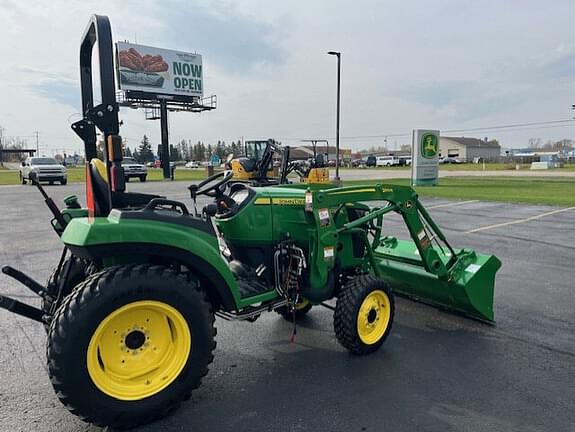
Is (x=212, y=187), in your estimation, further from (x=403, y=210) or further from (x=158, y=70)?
(x=158, y=70)

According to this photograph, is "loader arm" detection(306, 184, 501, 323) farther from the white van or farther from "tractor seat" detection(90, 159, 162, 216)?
the white van

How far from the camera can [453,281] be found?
435cm

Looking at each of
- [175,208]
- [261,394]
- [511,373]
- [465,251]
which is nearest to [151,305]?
[175,208]

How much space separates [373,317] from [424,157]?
19677mm

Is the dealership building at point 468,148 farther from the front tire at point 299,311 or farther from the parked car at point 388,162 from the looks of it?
the front tire at point 299,311

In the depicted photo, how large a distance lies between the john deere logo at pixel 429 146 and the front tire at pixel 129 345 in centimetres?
2093

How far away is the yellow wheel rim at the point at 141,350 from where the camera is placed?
8.69 feet

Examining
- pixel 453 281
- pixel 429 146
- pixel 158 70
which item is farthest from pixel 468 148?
pixel 453 281

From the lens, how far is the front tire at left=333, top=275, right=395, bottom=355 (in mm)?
3615

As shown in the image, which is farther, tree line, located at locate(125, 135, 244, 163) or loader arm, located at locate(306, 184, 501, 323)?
tree line, located at locate(125, 135, 244, 163)

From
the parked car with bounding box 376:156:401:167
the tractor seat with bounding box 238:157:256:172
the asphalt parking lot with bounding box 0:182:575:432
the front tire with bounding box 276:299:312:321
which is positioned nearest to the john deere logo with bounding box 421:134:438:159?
the tractor seat with bounding box 238:157:256:172

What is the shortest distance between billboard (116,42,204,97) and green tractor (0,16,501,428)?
121ft

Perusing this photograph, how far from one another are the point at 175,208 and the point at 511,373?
109 inches

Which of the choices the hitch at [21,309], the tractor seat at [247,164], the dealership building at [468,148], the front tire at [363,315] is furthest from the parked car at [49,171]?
the dealership building at [468,148]
